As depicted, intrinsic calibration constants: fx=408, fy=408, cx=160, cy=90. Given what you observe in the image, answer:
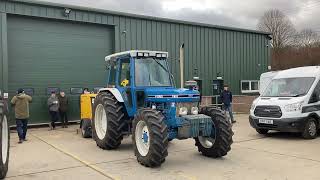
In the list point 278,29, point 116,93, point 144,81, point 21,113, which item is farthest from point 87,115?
point 278,29

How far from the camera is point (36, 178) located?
7453mm

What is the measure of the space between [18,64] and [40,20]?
6.48 feet

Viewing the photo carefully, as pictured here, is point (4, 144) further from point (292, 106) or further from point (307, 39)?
point (307, 39)

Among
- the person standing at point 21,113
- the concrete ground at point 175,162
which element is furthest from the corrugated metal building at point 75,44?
the concrete ground at point 175,162

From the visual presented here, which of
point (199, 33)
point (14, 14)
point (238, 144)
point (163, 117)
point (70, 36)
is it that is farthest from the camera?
point (199, 33)

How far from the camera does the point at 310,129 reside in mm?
12047

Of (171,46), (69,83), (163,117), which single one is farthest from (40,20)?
(163,117)

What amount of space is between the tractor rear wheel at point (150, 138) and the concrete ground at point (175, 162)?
0.74ft

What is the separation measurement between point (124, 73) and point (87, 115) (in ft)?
13.3

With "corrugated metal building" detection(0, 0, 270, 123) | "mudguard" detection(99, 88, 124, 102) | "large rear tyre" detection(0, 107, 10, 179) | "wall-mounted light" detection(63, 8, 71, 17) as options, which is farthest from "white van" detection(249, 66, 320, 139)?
"wall-mounted light" detection(63, 8, 71, 17)

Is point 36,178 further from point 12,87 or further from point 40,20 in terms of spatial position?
point 40,20

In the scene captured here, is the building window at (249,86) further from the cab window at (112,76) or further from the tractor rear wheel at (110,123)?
the tractor rear wheel at (110,123)

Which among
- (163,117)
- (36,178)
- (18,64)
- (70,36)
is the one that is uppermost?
(70,36)

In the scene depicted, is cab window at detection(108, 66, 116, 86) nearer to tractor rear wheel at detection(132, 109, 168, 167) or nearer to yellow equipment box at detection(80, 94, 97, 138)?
yellow equipment box at detection(80, 94, 97, 138)
